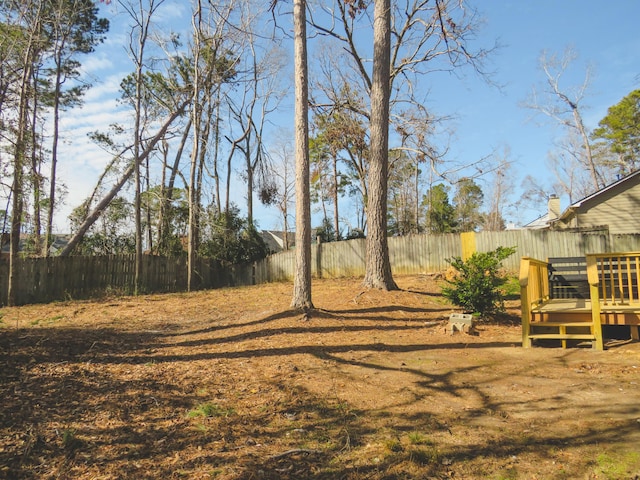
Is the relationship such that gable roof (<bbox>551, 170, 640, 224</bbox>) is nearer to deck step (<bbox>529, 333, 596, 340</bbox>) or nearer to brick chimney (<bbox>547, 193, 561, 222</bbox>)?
brick chimney (<bbox>547, 193, 561, 222</bbox>)

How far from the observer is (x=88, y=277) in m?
13.5

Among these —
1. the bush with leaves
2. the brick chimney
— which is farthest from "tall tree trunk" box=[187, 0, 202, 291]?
the brick chimney

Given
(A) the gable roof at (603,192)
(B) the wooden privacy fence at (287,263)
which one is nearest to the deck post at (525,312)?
(B) the wooden privacy fence at (287,263)

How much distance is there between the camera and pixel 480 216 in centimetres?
4647

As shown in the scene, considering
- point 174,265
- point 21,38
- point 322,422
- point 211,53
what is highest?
point 211,53

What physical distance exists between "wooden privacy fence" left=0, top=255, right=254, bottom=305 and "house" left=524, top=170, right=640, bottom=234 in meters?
16.8

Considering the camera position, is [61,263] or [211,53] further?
[211,53]

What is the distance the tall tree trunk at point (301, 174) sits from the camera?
305 inches

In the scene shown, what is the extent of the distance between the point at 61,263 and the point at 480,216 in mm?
42807

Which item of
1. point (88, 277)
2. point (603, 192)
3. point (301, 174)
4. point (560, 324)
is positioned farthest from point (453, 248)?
point (88, 277)

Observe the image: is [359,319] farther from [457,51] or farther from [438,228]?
[438,228]

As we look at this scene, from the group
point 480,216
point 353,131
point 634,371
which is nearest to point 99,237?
point 353,131

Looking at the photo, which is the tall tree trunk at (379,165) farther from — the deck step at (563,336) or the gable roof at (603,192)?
the gable roof at (603,192)

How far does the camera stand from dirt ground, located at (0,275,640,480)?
286 cm
